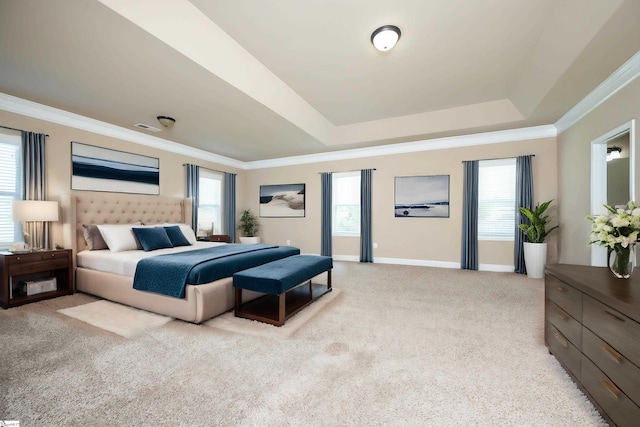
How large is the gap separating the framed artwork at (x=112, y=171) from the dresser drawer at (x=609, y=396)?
227 inches

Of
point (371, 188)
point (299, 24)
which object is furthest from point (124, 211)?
point (371, 188)

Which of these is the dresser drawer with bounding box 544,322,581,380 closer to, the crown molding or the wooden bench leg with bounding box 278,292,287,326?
the wooden bench leg with bounding box 278,292,287,326

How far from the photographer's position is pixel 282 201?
22.4 ft

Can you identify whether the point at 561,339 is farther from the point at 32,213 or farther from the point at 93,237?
the point at 32,213

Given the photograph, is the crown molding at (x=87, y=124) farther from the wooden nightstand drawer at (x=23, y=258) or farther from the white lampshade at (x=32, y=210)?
the wooden nightstand drawer at (x=23, y=258)

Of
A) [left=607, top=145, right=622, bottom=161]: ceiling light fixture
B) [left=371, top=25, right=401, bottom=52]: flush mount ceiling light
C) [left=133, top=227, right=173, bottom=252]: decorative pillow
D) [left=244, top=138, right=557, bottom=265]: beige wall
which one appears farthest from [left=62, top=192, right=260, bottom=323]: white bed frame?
[left=607, top=145, right=622, bottom=161]: ceiling light fixture

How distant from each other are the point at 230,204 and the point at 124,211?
2.43 meters

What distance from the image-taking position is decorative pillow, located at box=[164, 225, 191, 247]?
4242mm

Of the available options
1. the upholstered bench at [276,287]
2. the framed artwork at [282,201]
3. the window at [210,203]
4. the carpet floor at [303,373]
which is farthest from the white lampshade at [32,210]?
the framed artwork at [282,201]

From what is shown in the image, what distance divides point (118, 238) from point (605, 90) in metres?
6.32

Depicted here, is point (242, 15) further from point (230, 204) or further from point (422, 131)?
point (230, 204)

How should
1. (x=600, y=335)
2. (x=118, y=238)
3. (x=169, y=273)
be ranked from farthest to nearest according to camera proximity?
1. (x=118, y=238)
2. (x=169, y=273)
3. (x=600, y=335)

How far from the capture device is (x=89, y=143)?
4109mm

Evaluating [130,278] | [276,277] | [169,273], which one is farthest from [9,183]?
[276,277]
